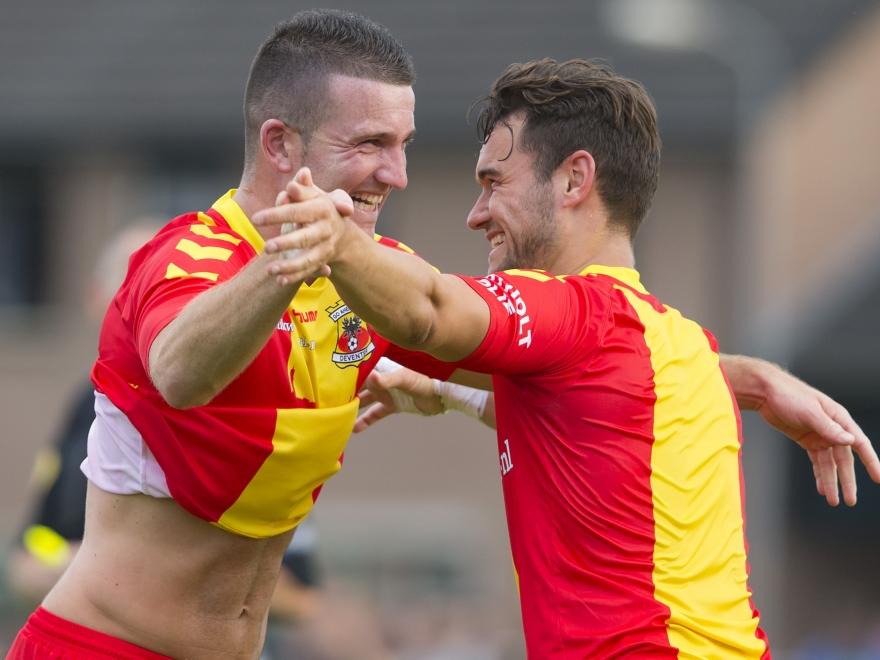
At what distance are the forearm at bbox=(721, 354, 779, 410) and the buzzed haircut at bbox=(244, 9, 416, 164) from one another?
4.41 feet

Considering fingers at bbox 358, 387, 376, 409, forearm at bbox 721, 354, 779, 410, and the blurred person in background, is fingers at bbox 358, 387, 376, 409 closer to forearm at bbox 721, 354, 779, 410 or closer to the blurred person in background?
forearm at bbox 721, 354, 779, 410

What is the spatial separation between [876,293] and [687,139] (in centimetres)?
281

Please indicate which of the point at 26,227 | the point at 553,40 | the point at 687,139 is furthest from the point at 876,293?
the point at 26,227

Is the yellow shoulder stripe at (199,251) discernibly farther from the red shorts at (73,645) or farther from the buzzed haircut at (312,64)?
the red shorts at (73,645)

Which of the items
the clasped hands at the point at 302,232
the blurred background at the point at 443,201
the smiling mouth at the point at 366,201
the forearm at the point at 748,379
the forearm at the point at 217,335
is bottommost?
the blurred background at the point at 443,201

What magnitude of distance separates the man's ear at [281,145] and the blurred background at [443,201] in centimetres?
1248

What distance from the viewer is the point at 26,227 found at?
18281 millimetres

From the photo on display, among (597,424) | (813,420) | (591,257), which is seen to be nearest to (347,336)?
(591,257)

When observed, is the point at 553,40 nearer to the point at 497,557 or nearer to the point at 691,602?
the point at 497,557

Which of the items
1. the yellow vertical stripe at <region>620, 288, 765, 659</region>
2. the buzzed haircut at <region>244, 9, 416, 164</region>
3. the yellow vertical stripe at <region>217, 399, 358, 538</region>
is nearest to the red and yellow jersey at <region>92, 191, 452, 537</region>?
the yellow vertical stripe at <region>217, 399, 358, 538</region>

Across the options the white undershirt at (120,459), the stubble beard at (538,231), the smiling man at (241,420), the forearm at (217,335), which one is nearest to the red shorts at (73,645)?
the smiling man at (241,420)

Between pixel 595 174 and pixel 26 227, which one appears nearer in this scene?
pixel 595 174

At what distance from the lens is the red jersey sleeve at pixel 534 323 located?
12.0ft

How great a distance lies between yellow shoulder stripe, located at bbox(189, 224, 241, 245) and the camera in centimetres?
410
